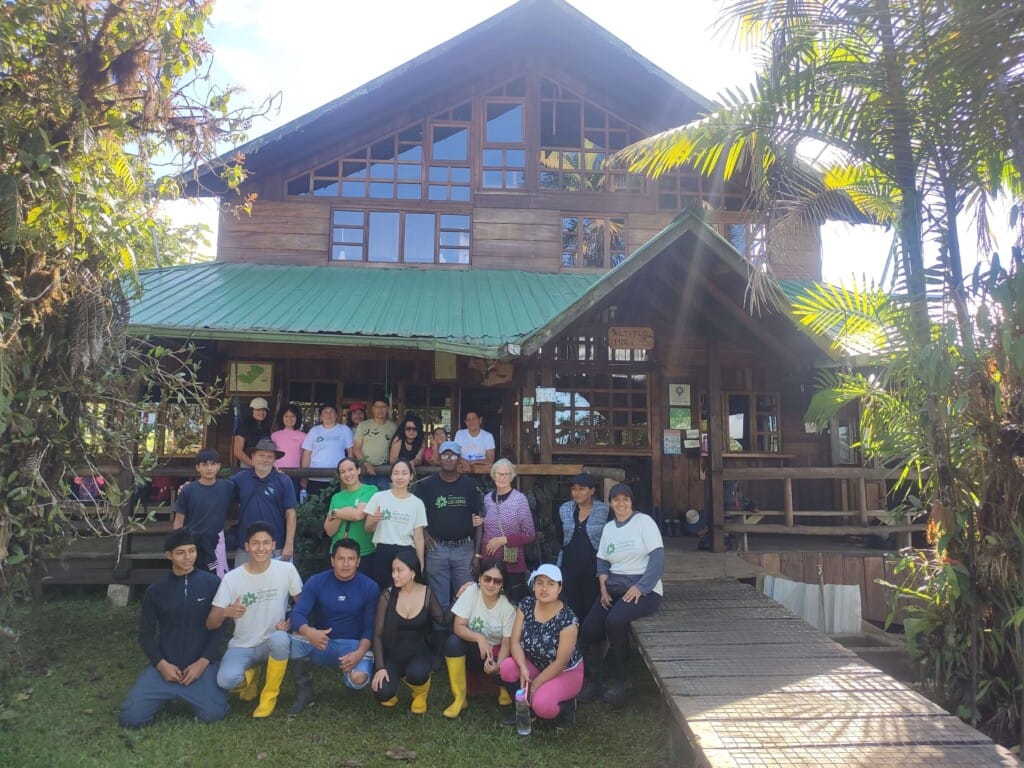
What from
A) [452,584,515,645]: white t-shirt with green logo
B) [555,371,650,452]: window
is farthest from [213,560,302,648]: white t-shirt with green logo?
[555,371,650,452]: window

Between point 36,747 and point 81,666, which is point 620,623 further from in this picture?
point 81,666

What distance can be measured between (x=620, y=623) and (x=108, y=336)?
14.3 feet

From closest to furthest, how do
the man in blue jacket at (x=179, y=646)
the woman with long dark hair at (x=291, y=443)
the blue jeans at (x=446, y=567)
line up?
the man in blue jacket at (x=179, y=646) → the blue jeans at (x=446, y=567) → the woman with long dark hair at (x=291, y=443)

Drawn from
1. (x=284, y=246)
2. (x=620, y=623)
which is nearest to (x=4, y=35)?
(x=620, y=623)

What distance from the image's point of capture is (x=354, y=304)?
840cm

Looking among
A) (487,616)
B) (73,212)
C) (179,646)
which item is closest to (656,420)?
(487,616)

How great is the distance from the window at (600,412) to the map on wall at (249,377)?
3947 millimetres

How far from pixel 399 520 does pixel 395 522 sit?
4 centimetres

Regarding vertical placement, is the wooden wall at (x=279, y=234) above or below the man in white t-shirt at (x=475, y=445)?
above

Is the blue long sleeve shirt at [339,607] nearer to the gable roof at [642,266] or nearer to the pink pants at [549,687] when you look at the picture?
the pink pants at [549,687]

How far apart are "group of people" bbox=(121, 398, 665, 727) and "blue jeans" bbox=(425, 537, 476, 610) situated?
1 cm

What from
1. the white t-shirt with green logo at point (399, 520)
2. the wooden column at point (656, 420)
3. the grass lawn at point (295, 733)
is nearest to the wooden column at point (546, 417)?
the wooden column at point (656, 420)

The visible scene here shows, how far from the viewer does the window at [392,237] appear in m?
10.4

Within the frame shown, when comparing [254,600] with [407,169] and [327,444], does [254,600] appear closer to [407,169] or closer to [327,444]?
[327,444]
